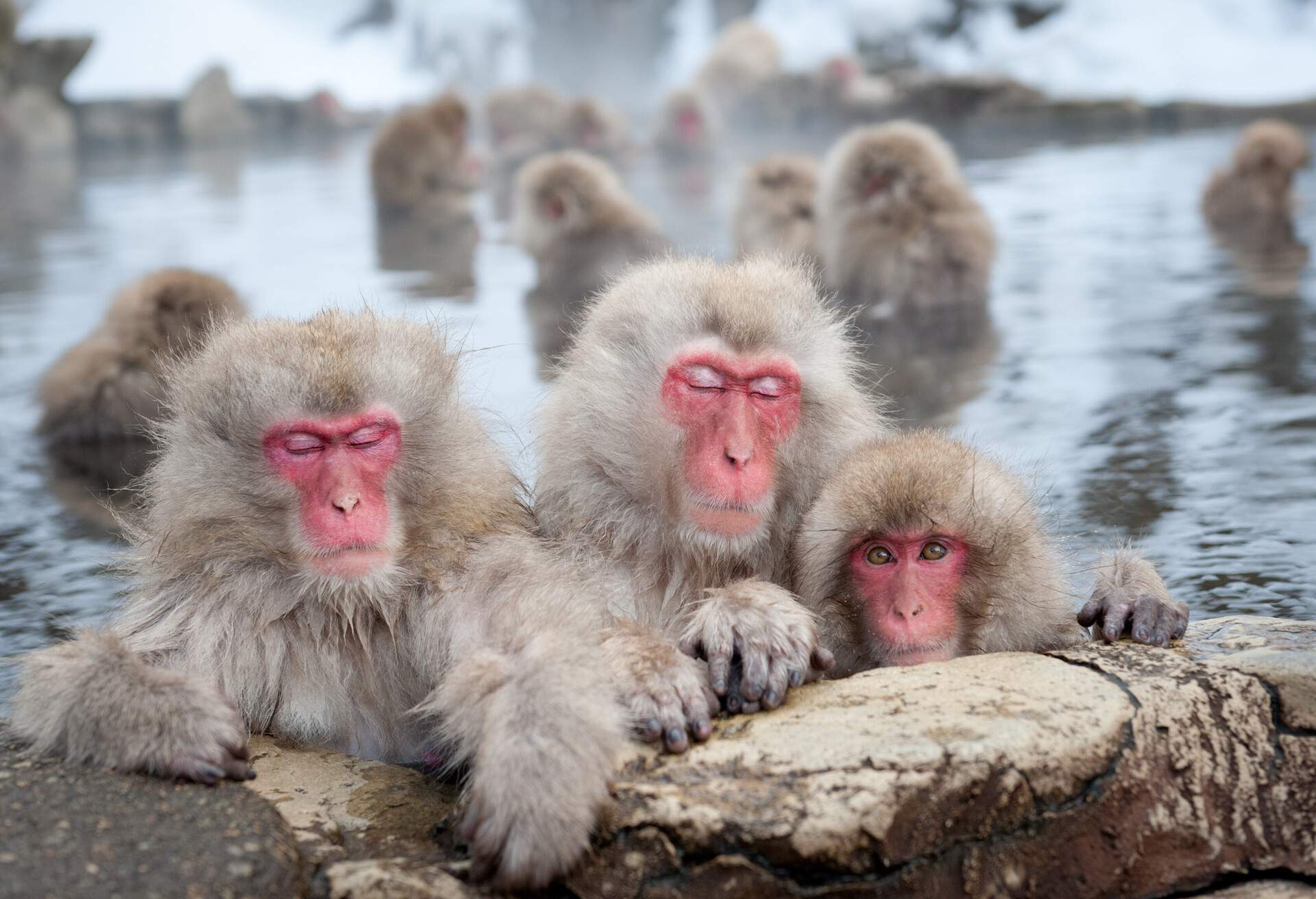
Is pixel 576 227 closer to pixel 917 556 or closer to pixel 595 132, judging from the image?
pixel 917 556

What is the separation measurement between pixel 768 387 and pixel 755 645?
64 cm

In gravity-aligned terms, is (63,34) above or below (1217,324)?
above

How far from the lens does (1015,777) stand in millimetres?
2715

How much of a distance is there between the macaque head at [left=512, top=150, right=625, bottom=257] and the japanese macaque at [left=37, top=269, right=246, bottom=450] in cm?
334

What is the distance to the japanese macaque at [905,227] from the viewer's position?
852cm

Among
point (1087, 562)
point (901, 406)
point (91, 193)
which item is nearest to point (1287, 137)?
point (901, 406)

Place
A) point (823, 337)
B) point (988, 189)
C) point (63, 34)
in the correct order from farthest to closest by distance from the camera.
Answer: point (63, 34) < point (988, 189) < point (823, 337)

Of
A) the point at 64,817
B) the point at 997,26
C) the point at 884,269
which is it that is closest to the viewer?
the point at 64,817

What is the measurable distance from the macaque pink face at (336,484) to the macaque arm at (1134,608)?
1622 mm

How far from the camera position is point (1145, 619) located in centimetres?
336

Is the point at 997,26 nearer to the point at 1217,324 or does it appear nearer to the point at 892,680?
the point at 1217,324

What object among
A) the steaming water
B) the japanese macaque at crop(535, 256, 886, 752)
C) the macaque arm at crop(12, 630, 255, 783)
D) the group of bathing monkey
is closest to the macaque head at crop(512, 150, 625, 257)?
the steaming water

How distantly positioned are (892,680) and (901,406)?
3557 millimetres

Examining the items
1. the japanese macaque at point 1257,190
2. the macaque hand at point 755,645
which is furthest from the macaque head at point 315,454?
the japanese macaque at point 1257,190
